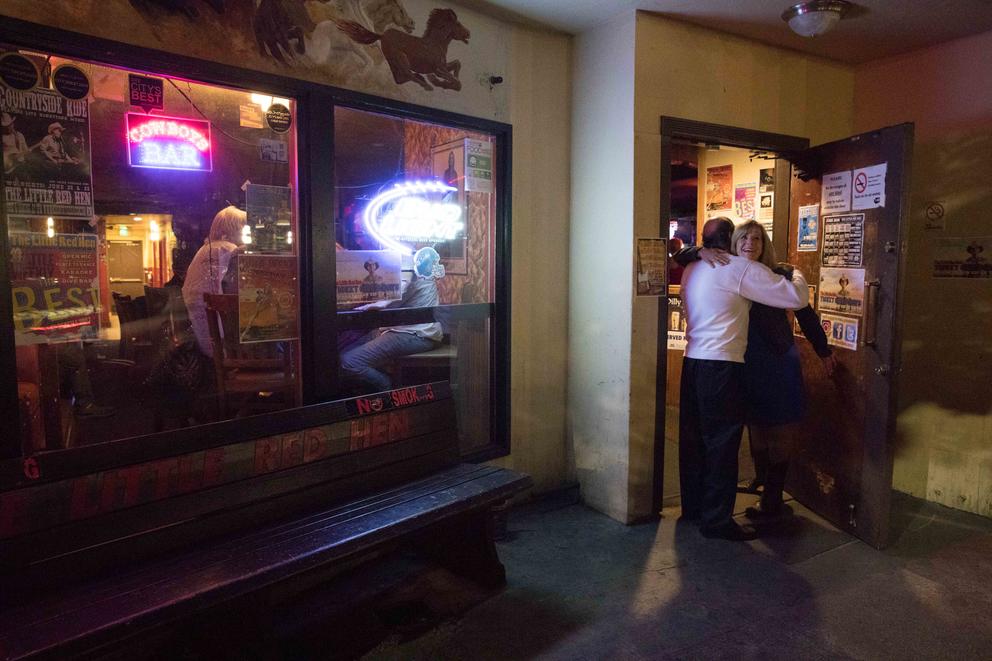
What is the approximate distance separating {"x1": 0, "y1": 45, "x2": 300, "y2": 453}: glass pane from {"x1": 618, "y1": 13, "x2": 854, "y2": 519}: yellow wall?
2.23m

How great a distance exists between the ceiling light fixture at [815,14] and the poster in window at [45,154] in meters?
4.07

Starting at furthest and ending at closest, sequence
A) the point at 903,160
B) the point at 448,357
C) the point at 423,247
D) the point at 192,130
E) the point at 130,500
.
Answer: the point at 448,357, the point at 423,247, the point at 903,160, the point at 192,130, the point at 130,500

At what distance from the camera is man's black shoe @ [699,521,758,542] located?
4.27m

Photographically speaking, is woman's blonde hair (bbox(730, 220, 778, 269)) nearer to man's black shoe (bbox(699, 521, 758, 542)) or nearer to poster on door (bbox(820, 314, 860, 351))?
poster on door (bbox(820, 314, 860, 351))

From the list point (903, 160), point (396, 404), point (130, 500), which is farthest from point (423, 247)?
point (903, 160)

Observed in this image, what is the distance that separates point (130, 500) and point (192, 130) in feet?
6.11

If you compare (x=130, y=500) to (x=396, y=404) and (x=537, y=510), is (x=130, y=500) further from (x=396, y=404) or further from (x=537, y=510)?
(x=537, y=510)

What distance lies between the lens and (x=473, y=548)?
11.9 feet

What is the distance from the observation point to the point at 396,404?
363cm

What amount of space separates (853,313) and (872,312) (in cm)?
21

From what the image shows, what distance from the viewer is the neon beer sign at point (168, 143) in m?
3.19

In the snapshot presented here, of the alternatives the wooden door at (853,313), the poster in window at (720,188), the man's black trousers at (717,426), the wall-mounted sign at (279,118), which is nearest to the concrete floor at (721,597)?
the man's black trousers at (717,426)

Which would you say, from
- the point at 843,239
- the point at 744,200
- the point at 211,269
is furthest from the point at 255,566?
the point at 744,200

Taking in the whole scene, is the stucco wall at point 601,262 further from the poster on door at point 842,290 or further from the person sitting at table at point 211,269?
the person sitting at table at point 211,269
